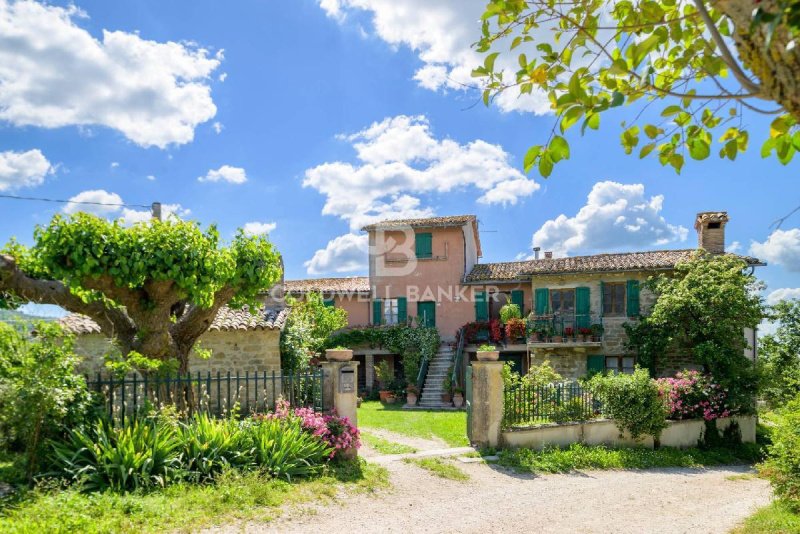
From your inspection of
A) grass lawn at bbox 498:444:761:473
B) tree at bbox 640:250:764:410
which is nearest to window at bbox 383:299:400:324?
tree at bbox 640:250:764:410

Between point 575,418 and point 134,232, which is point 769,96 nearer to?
point 134,232

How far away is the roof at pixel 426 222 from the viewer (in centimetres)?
2438

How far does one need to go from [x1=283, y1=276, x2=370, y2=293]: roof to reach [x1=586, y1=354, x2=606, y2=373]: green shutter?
1037cm

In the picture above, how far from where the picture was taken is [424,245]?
25.0m

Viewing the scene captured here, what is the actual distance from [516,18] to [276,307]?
13.3 metres

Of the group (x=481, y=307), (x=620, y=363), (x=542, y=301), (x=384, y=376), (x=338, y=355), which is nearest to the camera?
(x=338, y=355)

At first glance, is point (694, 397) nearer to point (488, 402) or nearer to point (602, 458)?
point (602, 458)

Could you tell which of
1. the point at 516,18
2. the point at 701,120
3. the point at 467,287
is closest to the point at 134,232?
the point at 516,18

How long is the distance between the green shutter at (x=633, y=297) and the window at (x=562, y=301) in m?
2.07

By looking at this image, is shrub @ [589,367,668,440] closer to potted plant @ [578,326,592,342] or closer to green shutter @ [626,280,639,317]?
potted plant @ [578,326,592,342]

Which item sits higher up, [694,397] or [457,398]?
[694,397]

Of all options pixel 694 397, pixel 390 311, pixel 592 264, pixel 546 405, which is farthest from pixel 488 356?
pixel 390 311

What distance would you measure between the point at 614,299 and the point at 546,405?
10.3 m

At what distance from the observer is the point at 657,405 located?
12.4m
